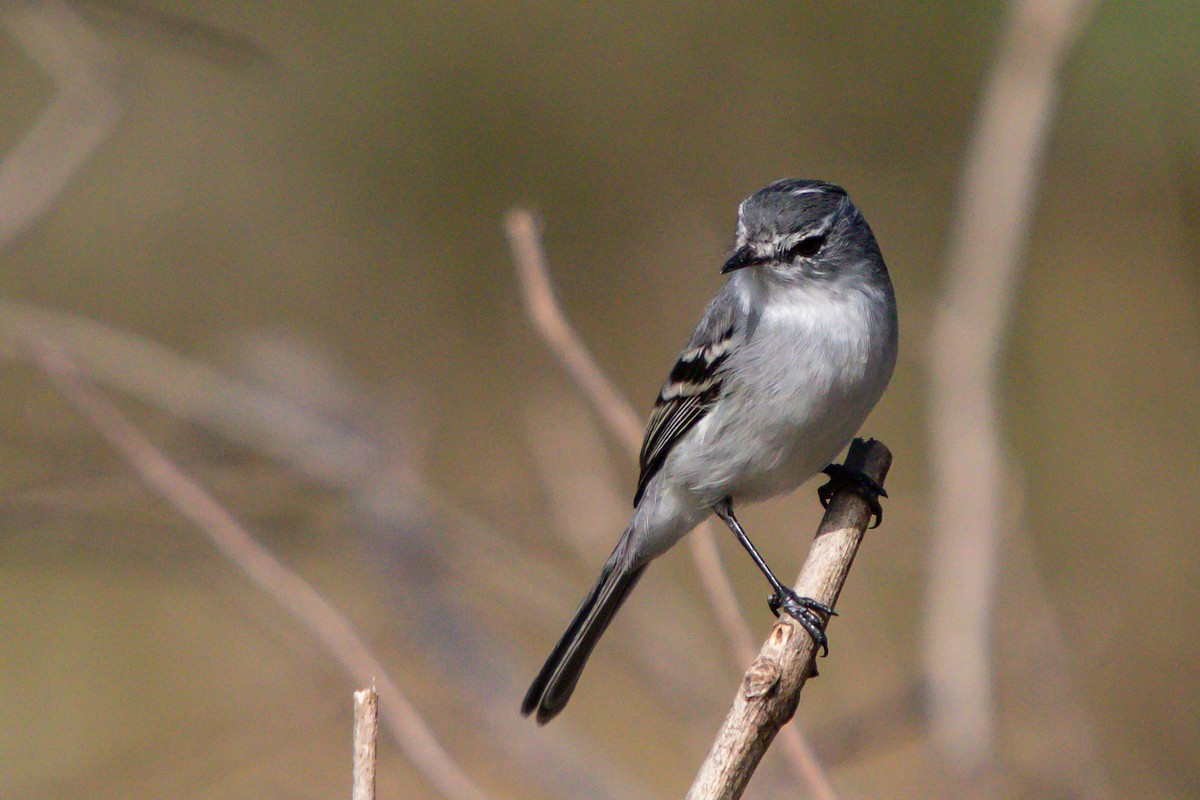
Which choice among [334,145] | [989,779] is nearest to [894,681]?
[989,779]

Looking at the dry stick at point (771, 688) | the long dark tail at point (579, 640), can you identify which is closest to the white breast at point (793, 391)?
the long dark tail at point (579, 640)

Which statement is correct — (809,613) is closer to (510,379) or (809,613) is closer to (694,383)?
(694,383)

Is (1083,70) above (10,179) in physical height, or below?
above

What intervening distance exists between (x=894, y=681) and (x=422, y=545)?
2.32 metres

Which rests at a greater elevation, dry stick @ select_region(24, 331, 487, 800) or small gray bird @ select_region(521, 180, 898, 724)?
small gray bird @ select_region(521, 180, 898, 724)

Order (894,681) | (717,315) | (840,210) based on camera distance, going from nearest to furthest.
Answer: (840,210) < (717,315) < (894,681)

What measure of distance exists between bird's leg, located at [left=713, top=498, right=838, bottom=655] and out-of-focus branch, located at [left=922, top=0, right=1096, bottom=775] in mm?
531

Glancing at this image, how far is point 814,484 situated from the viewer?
471cm

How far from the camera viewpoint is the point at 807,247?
3.54 meters

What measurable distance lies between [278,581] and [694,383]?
161 centimetres

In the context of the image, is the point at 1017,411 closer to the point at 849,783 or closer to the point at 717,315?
the point at 849,783

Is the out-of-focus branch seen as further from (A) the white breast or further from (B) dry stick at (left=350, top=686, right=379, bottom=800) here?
(B) dry stick at (left=350, top=686, right=379, bottom=800)

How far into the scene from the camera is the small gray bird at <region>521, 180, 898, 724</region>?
3.43 meters

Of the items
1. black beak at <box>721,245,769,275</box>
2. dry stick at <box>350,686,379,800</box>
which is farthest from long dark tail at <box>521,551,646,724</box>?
dry stick at <box>350,686,379,800</box>
